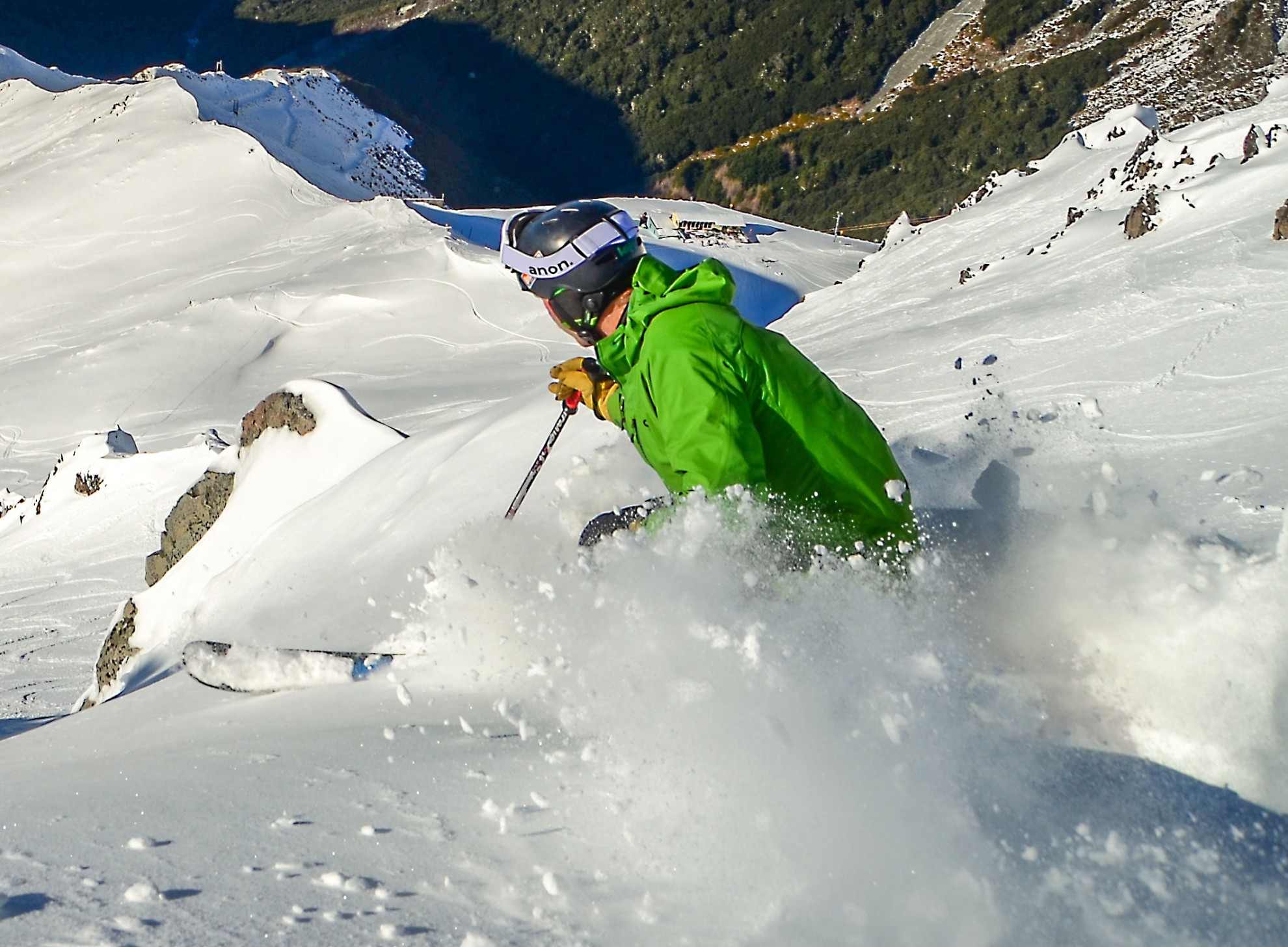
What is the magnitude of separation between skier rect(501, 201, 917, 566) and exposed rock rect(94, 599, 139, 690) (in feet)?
19.7

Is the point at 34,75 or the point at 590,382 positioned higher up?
the point at 34,75

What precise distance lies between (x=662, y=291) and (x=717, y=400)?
403 mm

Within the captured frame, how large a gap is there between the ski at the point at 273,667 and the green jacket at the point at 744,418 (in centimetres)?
141

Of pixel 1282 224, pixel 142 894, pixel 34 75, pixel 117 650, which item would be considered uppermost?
pixel 34 75

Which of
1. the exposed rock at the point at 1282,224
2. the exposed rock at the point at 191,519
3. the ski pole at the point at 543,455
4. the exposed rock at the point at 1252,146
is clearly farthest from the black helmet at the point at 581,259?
the exposed rock at the point at 1252,146

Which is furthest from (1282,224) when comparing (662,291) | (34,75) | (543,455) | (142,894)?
(34,75)

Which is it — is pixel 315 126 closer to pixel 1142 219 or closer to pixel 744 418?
pixel 1142 219

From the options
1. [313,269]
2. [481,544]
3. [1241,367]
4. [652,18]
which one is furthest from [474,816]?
[652,18]

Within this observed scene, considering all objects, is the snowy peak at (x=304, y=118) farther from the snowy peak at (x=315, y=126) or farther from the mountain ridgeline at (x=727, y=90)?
the mountain ridgeline at (x=727, y=90)

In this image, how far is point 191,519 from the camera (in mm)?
9477

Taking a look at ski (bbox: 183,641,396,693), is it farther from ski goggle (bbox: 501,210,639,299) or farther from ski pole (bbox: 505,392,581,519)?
ski goggle (bbox: 501,210,639,299)

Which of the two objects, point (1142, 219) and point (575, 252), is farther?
point (1142, 219)

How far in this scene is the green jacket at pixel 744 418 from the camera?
265 centimetres

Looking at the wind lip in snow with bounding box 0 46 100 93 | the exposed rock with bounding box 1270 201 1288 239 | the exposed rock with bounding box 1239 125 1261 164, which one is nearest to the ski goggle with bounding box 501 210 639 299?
the exposed rock with bounding box 1270 201 1288 239
